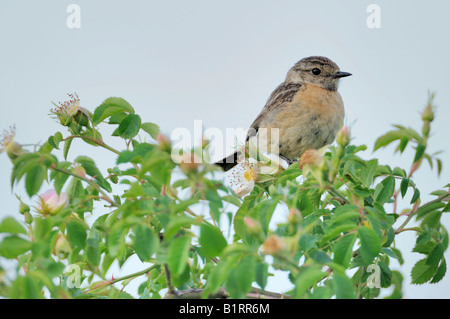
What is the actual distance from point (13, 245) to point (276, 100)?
3993 mm

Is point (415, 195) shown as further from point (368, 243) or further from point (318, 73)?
point (318, 73)

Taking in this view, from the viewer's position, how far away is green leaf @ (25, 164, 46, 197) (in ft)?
7.20

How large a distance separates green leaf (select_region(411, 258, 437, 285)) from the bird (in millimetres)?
2117

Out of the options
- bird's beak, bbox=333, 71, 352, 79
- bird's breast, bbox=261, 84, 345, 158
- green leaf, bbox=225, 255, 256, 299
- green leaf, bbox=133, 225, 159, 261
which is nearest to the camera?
green leaf, bbox=225, 255, 256, 299

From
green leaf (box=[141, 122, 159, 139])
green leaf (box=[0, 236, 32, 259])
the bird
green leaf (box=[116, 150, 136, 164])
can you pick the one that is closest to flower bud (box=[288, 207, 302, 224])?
green leaf (box=[116, 150, 136, 164])

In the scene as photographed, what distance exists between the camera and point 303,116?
17.1 ft

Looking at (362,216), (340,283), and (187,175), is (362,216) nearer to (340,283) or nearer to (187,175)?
(340,283)

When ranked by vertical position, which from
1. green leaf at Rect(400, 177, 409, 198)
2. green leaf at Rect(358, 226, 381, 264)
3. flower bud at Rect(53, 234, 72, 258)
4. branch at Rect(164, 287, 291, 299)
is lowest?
branch at Rect(164, 287, 291, 299)

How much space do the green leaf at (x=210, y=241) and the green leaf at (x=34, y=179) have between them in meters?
0.74

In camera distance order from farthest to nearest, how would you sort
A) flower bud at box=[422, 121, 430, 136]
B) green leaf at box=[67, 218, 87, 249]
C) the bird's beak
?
the bird's beak, flower bud at box=[422, 121, 430, 136], green leaf at box=[67, 218, 87, 249]

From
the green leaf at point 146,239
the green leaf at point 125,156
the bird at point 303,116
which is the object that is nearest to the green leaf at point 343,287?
the green leaf at point 146,239

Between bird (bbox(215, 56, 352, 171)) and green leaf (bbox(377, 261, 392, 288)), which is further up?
bird (bbox(215, 56, 352, 171))

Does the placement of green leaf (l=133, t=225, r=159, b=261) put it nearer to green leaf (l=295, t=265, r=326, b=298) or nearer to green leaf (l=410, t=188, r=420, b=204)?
green leaf (l=295, t=265, r=326, b=298)
